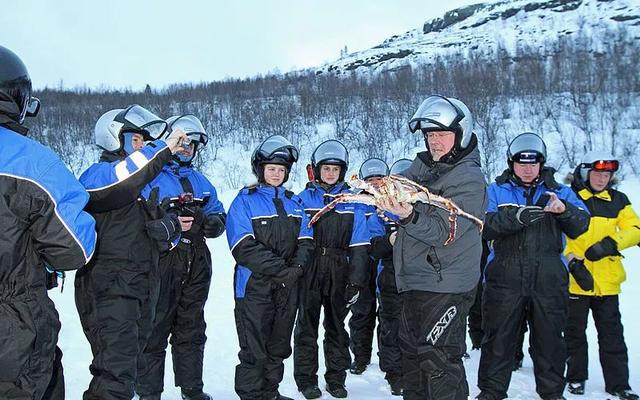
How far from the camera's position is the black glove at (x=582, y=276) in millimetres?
4719

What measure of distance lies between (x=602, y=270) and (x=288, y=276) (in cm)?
311

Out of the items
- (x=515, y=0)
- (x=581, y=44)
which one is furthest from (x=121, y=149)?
(x=515, y=0)

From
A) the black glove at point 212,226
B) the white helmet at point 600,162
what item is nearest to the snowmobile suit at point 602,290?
the white helmet at point 600,162

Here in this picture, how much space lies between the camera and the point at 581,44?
33562mm

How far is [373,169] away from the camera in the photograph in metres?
6.44

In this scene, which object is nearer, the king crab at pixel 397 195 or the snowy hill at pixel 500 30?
the king crab at pixel 397 195

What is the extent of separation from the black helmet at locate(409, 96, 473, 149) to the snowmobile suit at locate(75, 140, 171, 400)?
1679 millimetres

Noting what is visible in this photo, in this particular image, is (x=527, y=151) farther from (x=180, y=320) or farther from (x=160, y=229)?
(x=180, y=320)

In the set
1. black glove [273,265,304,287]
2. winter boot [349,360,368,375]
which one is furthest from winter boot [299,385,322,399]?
black glove [273,265,304,287]

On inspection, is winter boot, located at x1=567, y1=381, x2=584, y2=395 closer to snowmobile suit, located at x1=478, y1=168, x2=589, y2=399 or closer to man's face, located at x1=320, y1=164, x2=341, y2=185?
snowmobile suit, located at x1=478, y1=168, x2=589, y2=399

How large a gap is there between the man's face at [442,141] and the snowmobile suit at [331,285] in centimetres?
165

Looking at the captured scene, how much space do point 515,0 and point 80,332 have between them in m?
67.3

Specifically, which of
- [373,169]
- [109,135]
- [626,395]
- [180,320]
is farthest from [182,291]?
[626,395]

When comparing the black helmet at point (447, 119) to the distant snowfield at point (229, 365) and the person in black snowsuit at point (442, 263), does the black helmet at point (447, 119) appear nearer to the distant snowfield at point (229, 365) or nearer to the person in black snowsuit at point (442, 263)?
the person in black snowsuit at point (442, 263)
